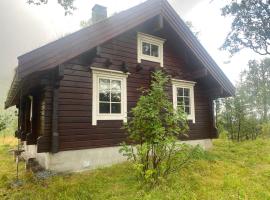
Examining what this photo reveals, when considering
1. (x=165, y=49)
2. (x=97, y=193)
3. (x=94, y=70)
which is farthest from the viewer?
(x=165, y=49)

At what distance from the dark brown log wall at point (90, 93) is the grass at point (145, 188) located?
1.02 meters

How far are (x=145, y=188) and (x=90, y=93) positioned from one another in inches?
146

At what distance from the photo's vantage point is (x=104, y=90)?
8.47 metres

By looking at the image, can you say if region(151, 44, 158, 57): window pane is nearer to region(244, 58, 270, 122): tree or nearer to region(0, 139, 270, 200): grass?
region(0, 139, 270, 200): grass

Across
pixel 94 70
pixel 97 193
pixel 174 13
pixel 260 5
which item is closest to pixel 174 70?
pixel 174 13

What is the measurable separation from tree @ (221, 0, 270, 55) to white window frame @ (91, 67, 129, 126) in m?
13.2

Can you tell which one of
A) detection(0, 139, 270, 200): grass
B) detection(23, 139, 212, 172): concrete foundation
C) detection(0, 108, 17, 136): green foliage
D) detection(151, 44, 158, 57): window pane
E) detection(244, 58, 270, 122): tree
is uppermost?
detection(244, 58, 270, 122): tree

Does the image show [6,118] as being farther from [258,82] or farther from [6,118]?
[258,82]

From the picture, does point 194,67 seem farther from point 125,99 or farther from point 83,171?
point 83,171

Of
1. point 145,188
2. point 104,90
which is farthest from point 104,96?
point 145,188

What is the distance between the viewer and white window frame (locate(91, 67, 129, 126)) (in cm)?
814

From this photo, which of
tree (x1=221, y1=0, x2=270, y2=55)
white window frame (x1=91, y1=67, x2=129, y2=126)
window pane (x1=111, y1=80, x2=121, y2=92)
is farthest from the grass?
tree (x1=221, y1=0, x2=270, y2=55)

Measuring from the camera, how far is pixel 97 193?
5.73 m

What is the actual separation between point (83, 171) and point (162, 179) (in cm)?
285
